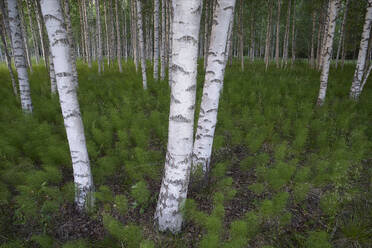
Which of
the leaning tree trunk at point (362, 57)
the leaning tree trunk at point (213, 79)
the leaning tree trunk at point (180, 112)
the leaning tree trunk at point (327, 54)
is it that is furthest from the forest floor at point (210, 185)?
the leaning tree trunk at point (362, 57)

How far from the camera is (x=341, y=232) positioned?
2463 mm

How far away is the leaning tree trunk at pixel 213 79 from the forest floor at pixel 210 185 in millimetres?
389

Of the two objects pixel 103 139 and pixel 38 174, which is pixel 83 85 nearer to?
pixel 103 139

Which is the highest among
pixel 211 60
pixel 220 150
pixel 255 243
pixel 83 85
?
pixel 211 60

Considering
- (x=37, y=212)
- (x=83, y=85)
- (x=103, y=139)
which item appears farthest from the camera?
(x=83, y=85)

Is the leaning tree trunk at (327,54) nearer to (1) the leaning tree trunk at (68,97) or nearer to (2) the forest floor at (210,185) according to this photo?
(2) the forest floor at (210,185)

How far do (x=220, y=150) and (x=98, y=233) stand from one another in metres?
2.54

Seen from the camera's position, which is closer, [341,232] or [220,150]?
[341,232]

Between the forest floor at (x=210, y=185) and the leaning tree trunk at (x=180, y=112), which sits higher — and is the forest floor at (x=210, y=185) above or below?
below

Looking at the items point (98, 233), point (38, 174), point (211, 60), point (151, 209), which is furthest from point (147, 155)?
point (211, 60)

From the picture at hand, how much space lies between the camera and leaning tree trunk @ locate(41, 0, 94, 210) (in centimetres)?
214

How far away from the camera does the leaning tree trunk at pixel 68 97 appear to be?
7.04ft

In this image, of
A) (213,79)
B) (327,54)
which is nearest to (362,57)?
(327,54)

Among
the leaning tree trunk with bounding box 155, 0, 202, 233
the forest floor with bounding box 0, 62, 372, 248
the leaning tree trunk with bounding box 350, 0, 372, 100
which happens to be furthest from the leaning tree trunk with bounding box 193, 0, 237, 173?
the leaning tree trunk with bounding box 350, 0, 372, 100
